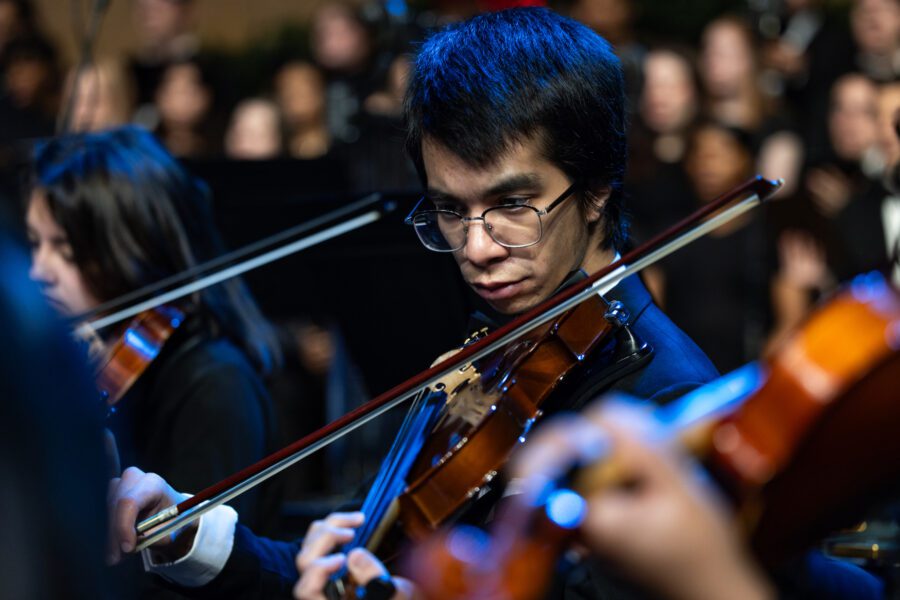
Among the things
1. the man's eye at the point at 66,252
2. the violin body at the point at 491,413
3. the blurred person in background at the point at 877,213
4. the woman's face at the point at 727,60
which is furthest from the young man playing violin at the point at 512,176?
the woman's face at the point at 727,60

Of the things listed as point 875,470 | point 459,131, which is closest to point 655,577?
point 875,470

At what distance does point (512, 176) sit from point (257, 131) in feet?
13.9

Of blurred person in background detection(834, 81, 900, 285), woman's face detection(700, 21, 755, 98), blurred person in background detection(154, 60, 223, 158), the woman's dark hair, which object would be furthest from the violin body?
blurred person in background detection(154, 60, 223, 158)

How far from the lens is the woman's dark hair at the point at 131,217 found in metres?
2.48

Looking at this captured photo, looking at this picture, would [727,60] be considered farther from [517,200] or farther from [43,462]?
[43,462]

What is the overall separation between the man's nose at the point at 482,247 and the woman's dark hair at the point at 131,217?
921 millimetres

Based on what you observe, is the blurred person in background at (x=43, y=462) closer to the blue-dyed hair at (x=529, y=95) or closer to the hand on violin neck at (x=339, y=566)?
the hand on violin neck at (x=339, y=566)

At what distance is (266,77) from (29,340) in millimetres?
6750

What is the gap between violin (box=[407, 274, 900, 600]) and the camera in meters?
0.93

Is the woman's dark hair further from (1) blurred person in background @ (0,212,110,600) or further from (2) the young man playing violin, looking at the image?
(1) blurred person in background @ (0,212,110,600)

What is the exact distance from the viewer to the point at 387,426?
15.1 ft

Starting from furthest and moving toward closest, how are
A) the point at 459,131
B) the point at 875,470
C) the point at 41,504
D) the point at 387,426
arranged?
1. the point at 387,426
2. the point at 459,131
3. the point at 875,470
4. the point at 41,504

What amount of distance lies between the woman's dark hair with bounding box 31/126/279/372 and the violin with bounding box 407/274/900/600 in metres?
1.61

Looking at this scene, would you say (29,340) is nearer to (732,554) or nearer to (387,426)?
(732,554)
